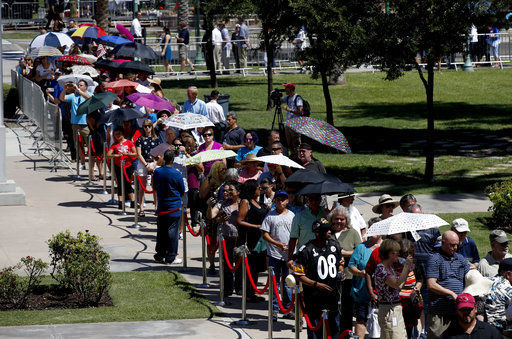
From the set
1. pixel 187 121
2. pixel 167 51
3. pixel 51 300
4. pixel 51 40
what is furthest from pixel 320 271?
pixel 167 51

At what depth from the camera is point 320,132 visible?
1490cm

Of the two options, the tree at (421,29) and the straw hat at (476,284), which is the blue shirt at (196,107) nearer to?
the tree at (421,29)

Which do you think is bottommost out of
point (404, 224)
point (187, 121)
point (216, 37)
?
point (404, 224)

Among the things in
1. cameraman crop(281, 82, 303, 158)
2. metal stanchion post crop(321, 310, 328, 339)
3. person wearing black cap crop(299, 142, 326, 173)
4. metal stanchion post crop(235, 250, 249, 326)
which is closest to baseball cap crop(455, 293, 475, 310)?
metal stanchion post crop(321, 310, 328, 339)

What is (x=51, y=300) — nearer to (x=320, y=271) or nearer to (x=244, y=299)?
(x=244, y=299)

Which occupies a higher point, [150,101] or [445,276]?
[150,101]

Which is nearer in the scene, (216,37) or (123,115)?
(123,115)

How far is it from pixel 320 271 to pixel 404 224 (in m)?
1.24

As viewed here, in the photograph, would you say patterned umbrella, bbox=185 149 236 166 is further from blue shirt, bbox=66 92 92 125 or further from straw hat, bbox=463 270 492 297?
blue shirt, bbox=66 92 92 125

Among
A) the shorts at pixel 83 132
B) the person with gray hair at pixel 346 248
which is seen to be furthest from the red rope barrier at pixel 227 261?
the shorts at pixel 83 132

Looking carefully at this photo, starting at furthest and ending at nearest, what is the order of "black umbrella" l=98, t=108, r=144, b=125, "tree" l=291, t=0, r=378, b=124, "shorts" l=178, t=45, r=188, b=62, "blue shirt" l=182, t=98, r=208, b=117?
"shorts" l=178, t=45, r=188, b=62
"tree" l=291, t=0, r=378, b=124
"blue shirt" l=182, t=98, r=208, b=117
"black umbrella" l=98, t=108, r=144, b=125

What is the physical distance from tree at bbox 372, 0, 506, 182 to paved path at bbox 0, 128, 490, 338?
3282mm

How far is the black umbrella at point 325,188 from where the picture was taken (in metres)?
10.9

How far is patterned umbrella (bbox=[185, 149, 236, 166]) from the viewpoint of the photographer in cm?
1456
